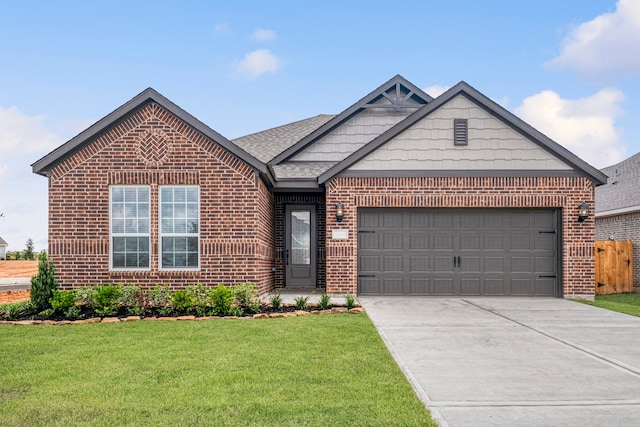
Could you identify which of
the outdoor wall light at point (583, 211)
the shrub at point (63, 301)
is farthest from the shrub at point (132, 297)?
the outdoor wall light at point (583, 211)

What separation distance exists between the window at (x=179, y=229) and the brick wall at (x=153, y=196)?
16 centimetres

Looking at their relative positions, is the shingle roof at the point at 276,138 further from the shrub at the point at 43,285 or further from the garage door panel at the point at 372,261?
the shrub at the point at 43,285

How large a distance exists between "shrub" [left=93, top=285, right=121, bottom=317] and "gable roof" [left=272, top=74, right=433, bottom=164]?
22.2 ft

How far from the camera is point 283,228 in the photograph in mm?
15719

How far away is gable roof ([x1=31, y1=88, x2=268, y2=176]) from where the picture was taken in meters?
12.3

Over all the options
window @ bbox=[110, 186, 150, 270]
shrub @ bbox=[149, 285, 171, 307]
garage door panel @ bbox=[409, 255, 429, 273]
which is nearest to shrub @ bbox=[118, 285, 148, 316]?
shrub @ bbox=[149, 285, 171, 307]

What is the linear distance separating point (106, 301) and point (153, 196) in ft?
9.29

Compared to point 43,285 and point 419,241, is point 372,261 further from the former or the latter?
point 43,285

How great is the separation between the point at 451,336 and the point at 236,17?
1158cm

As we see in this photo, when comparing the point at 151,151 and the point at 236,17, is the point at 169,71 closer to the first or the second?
the point at 236,17

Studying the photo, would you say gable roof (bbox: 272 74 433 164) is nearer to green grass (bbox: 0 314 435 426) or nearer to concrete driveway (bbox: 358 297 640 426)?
concrete driveway (bbox: 358 297 640 426)

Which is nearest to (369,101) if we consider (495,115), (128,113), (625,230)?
(495,115)

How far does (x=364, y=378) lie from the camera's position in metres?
5.77

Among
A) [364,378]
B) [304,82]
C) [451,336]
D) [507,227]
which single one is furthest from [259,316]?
[304,82]
